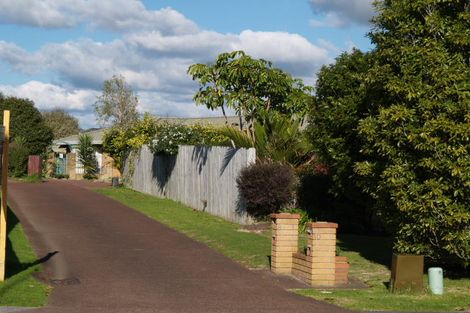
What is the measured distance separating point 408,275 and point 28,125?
50171 mm

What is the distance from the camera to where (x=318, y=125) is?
1725cm

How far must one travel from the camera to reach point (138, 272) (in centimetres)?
1280

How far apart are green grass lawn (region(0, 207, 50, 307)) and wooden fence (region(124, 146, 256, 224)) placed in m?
7.14

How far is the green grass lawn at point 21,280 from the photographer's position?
→ 980 cm

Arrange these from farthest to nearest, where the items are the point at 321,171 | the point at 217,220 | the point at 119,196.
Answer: the point at 119,196
the point at 217,220
the point at 321,171

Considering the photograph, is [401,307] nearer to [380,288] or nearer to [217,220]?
[380,288]

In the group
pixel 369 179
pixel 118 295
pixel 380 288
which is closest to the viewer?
pixel 118 295

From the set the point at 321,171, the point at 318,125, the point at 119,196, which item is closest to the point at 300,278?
the point at 318,125

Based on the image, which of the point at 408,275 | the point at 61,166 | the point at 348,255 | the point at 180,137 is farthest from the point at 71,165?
the point at 408,275

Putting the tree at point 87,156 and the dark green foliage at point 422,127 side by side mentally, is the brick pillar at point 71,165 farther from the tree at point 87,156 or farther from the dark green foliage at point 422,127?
the dark green foliage at point 422,127

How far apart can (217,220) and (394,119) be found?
11.2 metres

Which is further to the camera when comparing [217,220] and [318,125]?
[217,220]

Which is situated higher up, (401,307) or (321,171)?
(321,171)

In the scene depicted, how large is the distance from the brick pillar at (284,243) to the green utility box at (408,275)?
235cm
